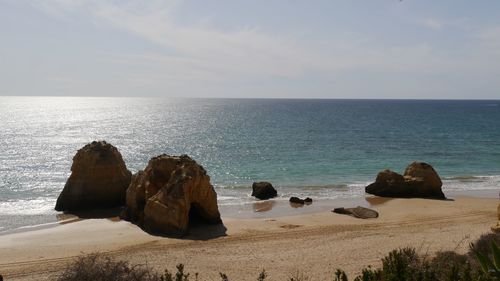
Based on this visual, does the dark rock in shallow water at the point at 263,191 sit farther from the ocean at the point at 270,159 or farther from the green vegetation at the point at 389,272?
the green vegetation at the point at 389,272

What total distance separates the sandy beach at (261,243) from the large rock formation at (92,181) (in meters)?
2.56

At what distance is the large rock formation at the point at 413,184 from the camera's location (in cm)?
3030

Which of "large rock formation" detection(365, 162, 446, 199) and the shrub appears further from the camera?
"large rock formation" detection(365, 162, 446, 199)

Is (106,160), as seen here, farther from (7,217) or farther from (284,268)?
(284,268)

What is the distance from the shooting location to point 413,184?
30.6m

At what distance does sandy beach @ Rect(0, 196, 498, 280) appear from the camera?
1593 cm

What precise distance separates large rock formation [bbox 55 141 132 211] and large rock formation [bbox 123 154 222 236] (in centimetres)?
301

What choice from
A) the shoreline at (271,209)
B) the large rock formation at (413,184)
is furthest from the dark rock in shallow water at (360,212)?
the large rock formation at (413,184)

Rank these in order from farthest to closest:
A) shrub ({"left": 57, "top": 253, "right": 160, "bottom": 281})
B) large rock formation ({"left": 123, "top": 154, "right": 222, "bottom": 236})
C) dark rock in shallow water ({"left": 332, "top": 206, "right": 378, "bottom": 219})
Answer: dark rock in shallow water ({"left": 332, "top": 206, "right": 378, "bottom": 219}) < large rock formation ({"left": 123, "top": 154, "right": 222, "bottom": 236}) < shrub ({"left": 57, "top": 253, "right": 160, "bottom": 281})

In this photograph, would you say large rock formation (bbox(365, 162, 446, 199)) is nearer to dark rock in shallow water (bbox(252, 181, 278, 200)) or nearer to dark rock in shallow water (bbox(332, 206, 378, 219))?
dark rock in shallow water (bbox(332, 206, 378, 219))

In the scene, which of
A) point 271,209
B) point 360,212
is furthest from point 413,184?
point 271,209

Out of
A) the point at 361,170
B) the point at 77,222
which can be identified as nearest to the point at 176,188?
the point at 77,222

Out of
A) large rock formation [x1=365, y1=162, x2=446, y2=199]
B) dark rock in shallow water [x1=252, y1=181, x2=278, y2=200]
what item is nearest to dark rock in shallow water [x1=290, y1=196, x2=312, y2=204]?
dark rock in shallow water [x1=252, y1=181, x2=278, y2=200]

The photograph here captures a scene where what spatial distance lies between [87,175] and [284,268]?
14474mm
